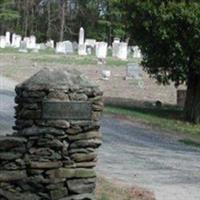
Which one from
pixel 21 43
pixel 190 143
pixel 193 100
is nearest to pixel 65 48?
pixel 21 43

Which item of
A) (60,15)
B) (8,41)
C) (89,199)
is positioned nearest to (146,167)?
(89,199)

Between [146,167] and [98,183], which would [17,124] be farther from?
[146,167]

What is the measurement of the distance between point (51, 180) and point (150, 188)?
299 centimetres

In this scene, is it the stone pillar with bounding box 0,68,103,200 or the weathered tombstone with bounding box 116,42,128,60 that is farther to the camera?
the weathered tombstone with bounding box 116,42,128,60

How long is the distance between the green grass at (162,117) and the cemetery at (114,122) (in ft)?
0.16

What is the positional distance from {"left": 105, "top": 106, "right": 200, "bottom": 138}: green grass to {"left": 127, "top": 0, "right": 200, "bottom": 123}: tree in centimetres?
77

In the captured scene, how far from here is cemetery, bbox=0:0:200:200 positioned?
7902 mm

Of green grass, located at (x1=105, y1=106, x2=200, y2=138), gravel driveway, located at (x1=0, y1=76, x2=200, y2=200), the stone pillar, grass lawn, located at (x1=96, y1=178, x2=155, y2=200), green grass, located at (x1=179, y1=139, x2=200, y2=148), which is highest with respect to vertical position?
the stone pillar

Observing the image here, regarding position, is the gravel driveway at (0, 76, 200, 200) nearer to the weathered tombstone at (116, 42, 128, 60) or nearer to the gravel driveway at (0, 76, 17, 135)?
the gravel driveway at (0, 76, 17, 135)

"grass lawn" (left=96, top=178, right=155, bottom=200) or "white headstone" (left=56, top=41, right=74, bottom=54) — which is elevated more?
"grass lawn" (left=96, top=178, right=155, bottom=200)

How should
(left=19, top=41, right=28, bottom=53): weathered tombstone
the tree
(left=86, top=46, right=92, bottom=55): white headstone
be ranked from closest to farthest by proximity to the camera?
the tree, (left=19, top=41, right=28, bottom=53): weathered tombstone, (left=86, top=46, right=92, bottom=55): white headstone

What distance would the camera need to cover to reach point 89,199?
804cm

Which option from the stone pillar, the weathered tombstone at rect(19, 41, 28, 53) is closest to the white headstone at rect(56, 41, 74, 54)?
the weathered tombstone at rect(19, 41, 28, 53)

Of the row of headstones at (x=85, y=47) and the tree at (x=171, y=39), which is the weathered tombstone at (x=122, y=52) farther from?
the tree at (x=171, y=39)
